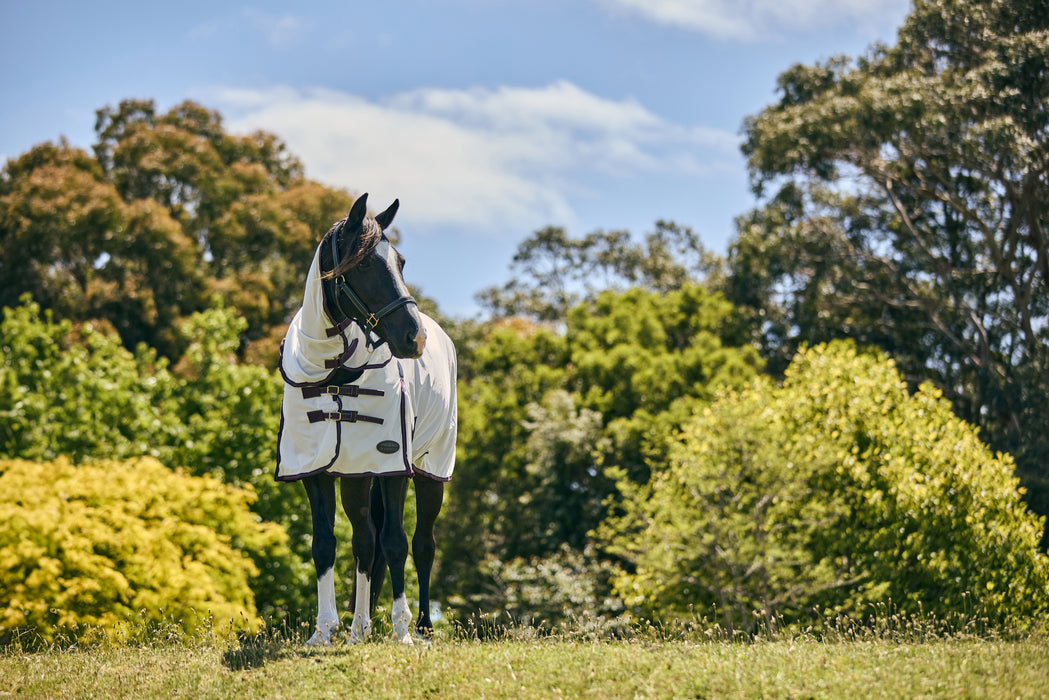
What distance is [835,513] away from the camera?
2052 cm

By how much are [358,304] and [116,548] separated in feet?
31.5

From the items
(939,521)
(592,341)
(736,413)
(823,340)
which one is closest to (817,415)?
(736,413)

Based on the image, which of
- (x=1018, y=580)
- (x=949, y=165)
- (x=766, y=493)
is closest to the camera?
(x=1018, y=580)

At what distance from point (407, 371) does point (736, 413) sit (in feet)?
49.5

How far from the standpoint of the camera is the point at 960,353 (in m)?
29.2

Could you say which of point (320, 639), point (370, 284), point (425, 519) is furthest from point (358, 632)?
point (370, 284)

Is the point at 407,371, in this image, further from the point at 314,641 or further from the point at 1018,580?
the point at 1018,580

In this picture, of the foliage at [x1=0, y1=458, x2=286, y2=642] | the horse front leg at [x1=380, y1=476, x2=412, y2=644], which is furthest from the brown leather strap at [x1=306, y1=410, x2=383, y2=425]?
the foliage at [x1=0, y1=458, x2=286, y2=642]

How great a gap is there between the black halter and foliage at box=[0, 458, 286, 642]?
6595 mm

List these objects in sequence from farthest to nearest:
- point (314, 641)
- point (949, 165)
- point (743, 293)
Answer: point (743, 293)
point (949, 165)
point (314, 641)

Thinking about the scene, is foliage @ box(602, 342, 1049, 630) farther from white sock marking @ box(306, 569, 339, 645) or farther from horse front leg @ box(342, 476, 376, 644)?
white sock marking @ box(306, 569, 339, 645)

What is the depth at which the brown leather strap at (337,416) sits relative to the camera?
286 inches

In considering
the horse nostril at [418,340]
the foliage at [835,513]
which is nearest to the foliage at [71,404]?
the foliage at [835,513]

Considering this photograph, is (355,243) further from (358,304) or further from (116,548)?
(116,548)
